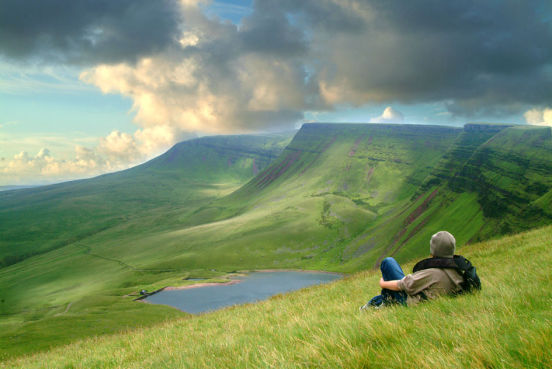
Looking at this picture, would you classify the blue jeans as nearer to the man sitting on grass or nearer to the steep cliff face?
the man sitting on grass

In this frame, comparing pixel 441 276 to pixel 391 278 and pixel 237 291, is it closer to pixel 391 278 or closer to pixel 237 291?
pixel 391 278

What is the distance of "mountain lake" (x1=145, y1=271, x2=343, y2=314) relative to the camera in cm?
10369

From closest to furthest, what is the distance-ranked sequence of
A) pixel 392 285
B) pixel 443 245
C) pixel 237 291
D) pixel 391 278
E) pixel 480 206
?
pixel 443 245 < pixel 392 285 < pixel 391 278 < pixel 237 291 < pixel 480 206

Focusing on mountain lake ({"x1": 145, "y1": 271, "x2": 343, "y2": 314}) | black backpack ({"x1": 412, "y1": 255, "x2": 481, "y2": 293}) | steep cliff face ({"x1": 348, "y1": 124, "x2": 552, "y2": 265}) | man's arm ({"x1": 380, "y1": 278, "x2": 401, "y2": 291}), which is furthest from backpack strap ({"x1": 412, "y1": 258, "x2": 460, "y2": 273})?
steep cliff face ({"x1": 348, "y1": 124, "x2": 552, "y2": 265})

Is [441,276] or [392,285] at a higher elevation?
[441,276]

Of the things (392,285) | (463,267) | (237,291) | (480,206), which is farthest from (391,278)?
(480,206)

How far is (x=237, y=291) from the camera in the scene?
117688 millimetres

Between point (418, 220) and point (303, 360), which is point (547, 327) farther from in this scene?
point (418, 220)

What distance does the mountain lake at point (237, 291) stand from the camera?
340ft

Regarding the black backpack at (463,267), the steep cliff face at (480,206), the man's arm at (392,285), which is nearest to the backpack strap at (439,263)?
the black backpack at (463,267)

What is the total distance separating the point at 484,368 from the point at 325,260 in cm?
16867

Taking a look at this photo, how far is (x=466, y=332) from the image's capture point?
3682 millimetres

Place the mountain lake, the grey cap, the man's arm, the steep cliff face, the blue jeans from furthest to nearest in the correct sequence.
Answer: the steep cliff face, the mountain lake, the blue jeans, the man's arm, the grey cap

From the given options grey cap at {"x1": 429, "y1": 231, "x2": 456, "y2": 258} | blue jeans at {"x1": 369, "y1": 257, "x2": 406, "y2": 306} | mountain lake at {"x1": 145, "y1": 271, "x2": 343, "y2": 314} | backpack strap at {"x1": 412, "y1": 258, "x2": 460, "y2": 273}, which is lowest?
mountain lake at {"x1": 145, "y1": 271, "x2": 343, "y2": 314}
